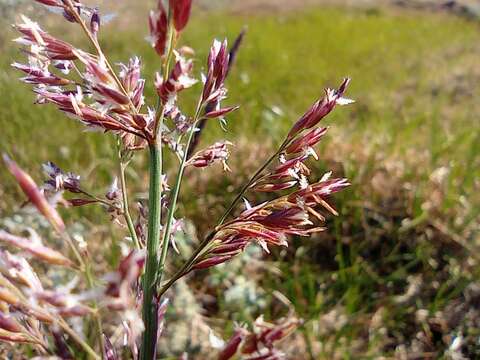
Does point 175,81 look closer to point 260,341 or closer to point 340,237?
point 260,341

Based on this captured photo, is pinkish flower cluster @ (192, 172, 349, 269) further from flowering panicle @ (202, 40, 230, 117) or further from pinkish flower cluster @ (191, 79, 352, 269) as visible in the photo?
flowering panicle @ (202, 40, 230, 117)

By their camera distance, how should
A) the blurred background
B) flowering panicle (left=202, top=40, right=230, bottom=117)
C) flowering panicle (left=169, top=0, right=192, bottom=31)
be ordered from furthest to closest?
the blurred background → flowering panicle (left=202, top=40, right=230, bottom=117) → flowering panicle (left=169, top=0, right=192, bottom=31)

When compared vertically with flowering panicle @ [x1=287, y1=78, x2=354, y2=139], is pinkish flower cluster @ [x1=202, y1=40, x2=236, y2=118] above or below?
above

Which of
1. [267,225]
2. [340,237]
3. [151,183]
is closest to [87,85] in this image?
[151,183]

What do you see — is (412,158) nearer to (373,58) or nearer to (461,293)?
(461,293)

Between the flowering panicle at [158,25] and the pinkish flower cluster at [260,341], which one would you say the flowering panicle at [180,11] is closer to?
the flowering panicle at [158,25]

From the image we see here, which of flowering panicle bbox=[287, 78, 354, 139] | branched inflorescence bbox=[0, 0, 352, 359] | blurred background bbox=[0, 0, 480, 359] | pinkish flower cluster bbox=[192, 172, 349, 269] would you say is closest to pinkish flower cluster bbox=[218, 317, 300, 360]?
branched inflorescence bbox=[0, 0, 352, 359]

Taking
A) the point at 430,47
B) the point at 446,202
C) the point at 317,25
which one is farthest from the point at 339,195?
the point at 317,25
